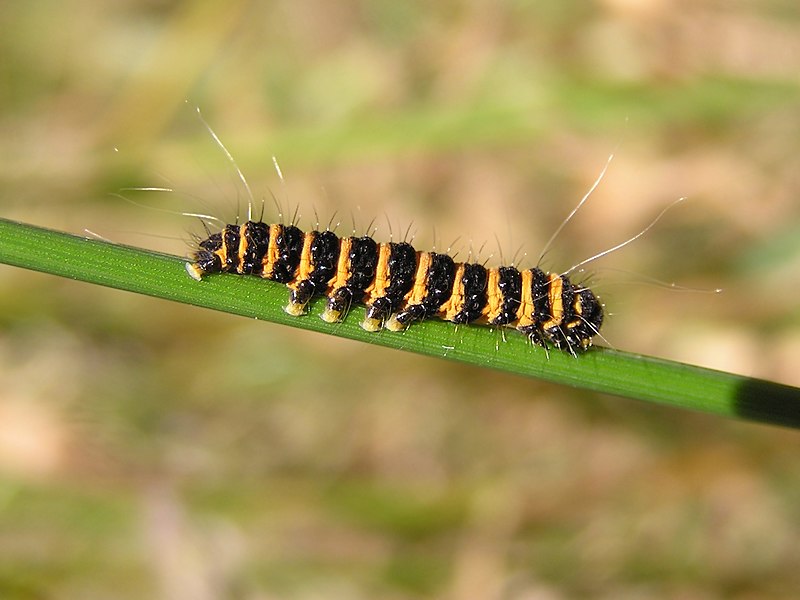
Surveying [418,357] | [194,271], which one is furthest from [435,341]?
[418,357]

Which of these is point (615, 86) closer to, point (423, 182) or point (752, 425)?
point (423, 182)

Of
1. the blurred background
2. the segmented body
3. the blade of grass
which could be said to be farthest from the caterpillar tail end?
the blurred background

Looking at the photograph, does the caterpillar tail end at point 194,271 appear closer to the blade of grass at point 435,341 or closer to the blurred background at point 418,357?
the blade of grass at point 435,341

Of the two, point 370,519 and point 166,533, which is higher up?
point 370,519

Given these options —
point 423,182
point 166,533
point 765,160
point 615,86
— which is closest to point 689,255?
point 765,160

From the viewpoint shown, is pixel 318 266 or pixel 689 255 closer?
pixel 318 266

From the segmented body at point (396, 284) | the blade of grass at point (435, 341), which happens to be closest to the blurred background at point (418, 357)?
the segmented body at point (396, 284)

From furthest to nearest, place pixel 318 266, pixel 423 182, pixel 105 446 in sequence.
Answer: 1. pixel 423 182
2. pixel 105 446
3. pixel 318 266
